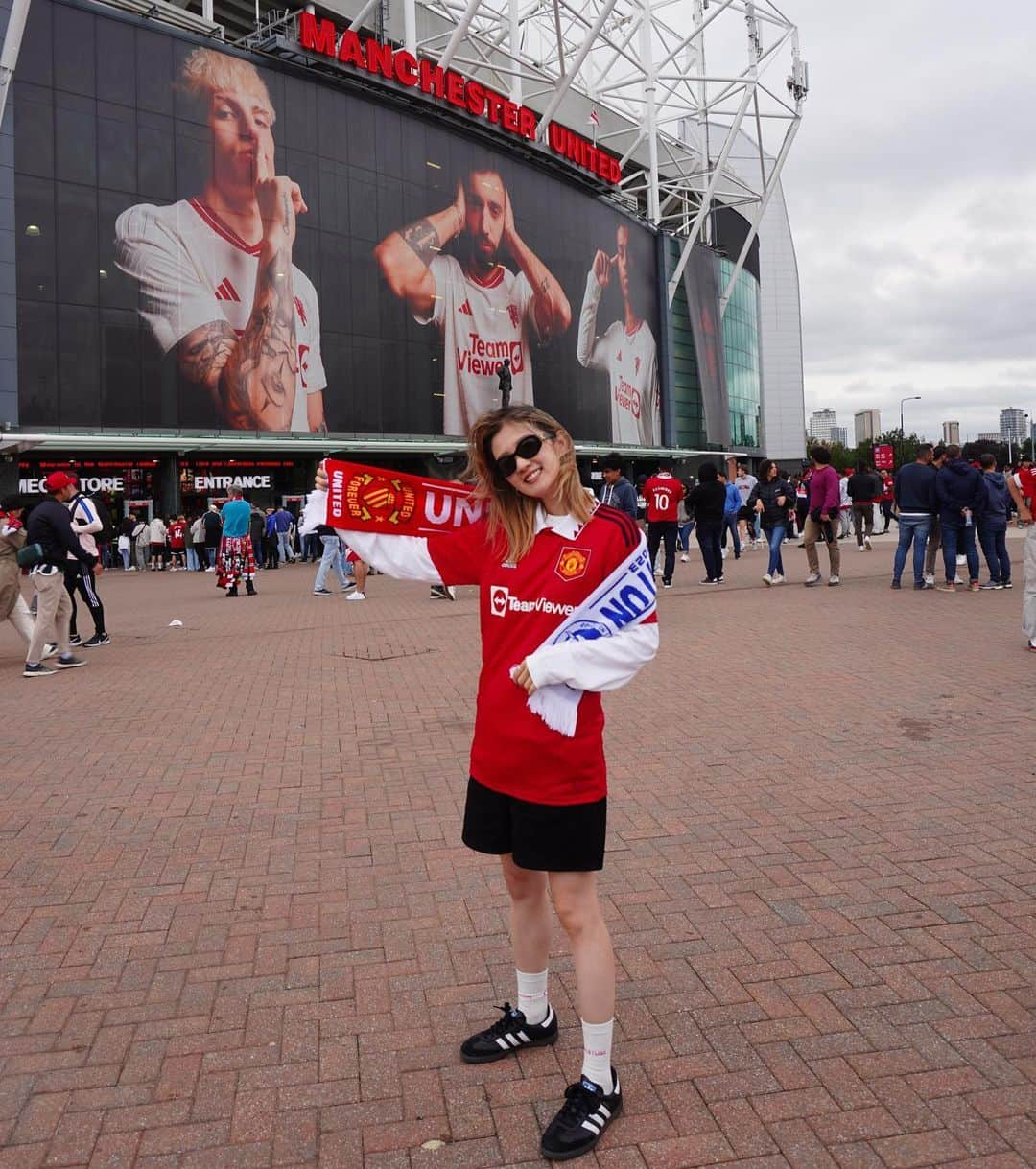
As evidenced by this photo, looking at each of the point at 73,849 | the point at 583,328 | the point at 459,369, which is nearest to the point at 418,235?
the point at 459,369

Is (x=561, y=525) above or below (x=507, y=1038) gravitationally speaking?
above

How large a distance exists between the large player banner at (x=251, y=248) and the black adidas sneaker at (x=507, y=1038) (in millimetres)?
31161

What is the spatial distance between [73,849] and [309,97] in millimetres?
36708

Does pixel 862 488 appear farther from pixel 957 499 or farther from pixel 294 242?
pixel 294 242

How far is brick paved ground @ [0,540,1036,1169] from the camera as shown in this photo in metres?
2.60

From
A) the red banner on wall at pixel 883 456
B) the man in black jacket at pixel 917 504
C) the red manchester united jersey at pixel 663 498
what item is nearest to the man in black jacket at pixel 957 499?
the man in black jacket at pixel 917 504

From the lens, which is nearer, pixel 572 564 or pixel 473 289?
pixel 572 564

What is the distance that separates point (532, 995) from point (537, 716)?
925 millimetres

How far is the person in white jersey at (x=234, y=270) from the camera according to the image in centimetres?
3216

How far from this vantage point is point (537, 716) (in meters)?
2.55

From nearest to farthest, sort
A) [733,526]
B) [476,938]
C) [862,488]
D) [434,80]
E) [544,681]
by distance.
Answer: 1. [544,681]
2. [476,938]
3. [862,488]
4. [733,526]
5. [434,80]

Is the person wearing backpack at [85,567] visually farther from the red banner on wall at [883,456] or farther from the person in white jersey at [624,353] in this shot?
the person in white jersey at [624,353]

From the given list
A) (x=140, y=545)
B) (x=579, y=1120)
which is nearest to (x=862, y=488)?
(x=579, y=1120)

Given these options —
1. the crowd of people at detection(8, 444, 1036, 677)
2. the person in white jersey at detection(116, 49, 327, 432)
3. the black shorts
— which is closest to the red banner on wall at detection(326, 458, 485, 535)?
the black shorts
